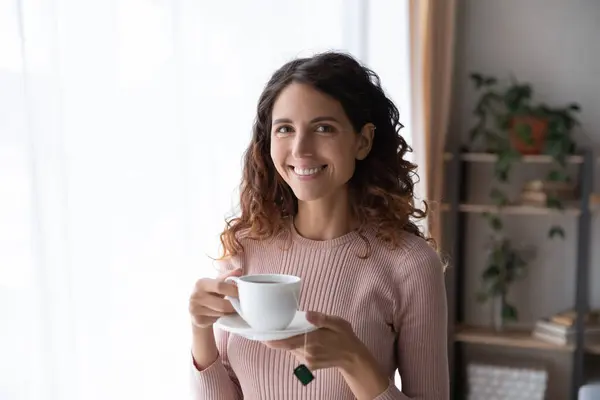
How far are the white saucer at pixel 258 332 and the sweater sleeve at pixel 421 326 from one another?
23 centimetres

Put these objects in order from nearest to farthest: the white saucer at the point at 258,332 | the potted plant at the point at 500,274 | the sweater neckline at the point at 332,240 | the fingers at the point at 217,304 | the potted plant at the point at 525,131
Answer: the white saucer at the point at 258,332 < the fingers at the point at 217,304 < the sweater neckline at the point at 332,240 < the potted plant at the point at 525,131 < the potted plant at the point at 500,274

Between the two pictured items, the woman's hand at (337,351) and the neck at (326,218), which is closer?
the woman's hand at (337,351)

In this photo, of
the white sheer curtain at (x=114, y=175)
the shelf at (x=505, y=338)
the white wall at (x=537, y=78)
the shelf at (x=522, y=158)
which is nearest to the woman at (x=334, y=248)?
the white sheer curtain at (x=114, y=175)

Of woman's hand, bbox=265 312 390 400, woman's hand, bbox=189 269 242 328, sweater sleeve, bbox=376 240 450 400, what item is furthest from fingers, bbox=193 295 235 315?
sweater sleeve, bbox=376 240 450 400

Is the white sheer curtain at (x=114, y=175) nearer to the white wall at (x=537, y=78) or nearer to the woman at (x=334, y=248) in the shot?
the woman at (x=334, y=248)

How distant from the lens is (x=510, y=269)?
3.34 meters

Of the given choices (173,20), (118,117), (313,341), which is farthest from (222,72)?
(313,341)

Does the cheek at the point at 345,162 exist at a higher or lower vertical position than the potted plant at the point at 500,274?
higher

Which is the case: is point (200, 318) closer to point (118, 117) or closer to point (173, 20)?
point (118, 117)

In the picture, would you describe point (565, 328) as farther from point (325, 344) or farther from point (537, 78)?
point (325, 344)

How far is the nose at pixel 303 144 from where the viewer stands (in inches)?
47.5

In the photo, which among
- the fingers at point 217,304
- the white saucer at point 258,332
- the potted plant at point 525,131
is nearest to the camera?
the white saucer at point 258,332

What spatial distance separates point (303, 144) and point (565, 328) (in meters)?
2.41

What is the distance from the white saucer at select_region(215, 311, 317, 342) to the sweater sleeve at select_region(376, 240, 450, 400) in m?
0.23
